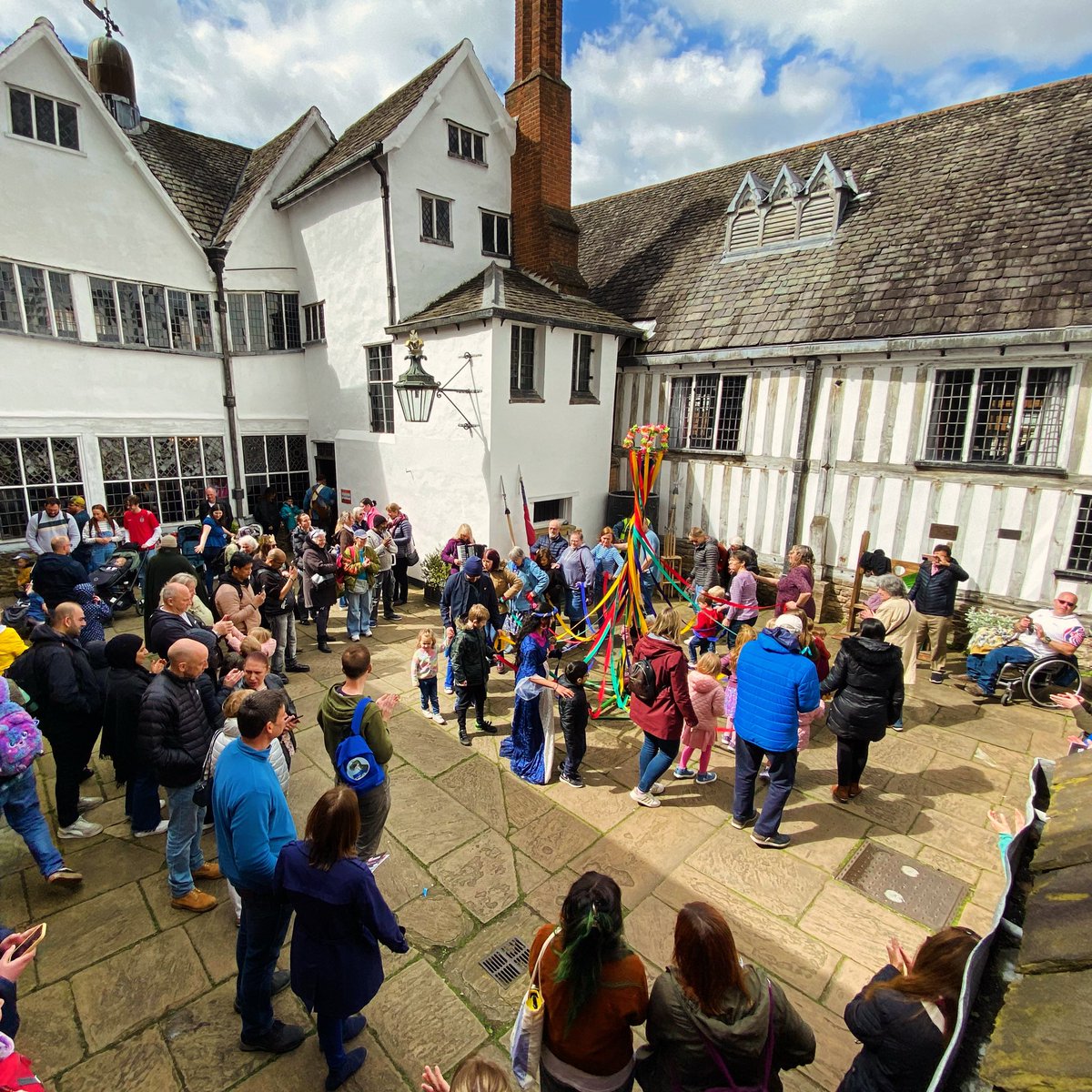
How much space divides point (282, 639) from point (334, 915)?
623 cm

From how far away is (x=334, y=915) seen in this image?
2928 mm

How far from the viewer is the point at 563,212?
1443 cm

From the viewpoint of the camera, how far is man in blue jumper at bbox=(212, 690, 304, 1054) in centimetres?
323

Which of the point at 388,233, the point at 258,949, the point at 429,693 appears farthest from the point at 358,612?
the point at 388,233

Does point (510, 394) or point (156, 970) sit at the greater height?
point (510, 394)

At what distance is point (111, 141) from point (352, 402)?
23.0 feet

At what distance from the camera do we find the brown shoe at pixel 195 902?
4.55m

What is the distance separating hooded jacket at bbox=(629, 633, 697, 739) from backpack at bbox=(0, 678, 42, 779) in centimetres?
469

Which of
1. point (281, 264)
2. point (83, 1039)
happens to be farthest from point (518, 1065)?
point (281, 264)

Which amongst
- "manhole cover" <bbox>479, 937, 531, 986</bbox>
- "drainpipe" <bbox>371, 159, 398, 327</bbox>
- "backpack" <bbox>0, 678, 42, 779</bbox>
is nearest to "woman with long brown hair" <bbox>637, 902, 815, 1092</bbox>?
"manhole cover" <bbox>479, 937, 531, 986</bbox>

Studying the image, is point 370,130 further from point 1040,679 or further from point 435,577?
point 1040,679

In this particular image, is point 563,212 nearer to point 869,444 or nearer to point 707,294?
point 707,294

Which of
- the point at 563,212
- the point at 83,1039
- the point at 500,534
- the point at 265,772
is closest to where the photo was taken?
the point at 265,772

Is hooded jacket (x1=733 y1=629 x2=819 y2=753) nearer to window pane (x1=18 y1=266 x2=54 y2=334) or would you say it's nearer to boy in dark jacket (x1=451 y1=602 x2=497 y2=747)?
boy in dark jacket (x1=451 y1=602 x2=497 y2=747)
